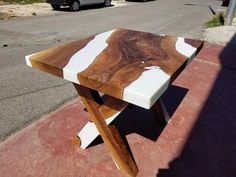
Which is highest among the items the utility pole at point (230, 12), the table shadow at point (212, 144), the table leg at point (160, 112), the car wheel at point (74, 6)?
the table leg at point (160, 112)

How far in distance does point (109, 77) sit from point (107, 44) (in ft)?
2.74

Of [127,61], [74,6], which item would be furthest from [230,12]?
[127,61]

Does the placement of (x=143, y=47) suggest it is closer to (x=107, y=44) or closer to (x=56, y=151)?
(x=107, y=44)

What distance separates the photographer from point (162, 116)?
3072 mm

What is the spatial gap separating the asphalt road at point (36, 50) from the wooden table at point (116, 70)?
1.08 meters

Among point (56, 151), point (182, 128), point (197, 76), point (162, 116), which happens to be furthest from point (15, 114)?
point (197, 76)

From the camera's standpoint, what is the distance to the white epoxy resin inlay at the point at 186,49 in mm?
2311

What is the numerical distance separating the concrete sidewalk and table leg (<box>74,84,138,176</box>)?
11 centimetres

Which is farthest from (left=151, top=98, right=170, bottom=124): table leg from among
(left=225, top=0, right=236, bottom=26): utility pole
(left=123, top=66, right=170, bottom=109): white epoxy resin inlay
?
(left=225, top=0, right=236, bottom=26): utility pole

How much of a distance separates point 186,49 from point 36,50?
14.0ft

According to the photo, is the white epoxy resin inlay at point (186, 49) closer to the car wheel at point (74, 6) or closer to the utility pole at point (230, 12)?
the utility pole at point (230, 12)

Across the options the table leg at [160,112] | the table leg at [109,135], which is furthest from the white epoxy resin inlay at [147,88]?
the table leg at [160,112]

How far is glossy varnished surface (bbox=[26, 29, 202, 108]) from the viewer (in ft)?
5.36

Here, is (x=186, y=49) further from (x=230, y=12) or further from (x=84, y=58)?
(x=230, y=12)
